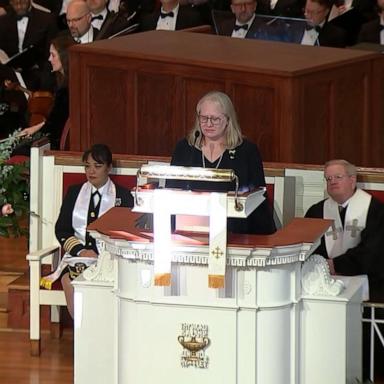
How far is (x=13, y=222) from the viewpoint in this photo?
877 centimetres

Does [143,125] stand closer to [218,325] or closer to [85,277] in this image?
[85,277]

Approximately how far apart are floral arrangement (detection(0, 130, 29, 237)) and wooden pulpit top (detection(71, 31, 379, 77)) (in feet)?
2.98

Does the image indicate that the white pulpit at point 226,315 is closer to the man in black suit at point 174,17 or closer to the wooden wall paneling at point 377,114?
the wooden wall paneling at point 377,114

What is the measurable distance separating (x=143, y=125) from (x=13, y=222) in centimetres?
122

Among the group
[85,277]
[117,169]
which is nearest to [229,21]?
[117,169]

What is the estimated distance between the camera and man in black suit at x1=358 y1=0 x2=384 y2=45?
11500 mm

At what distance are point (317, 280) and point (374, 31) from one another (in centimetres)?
530

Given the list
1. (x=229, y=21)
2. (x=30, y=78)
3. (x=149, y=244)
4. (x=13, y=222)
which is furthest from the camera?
(x=30, y=78)

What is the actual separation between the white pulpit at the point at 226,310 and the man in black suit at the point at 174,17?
5786 mm

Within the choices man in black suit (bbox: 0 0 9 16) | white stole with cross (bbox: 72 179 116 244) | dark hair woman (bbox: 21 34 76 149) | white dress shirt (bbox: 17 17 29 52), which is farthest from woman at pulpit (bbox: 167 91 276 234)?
man in black suit (bbox: 0 0 9 16)

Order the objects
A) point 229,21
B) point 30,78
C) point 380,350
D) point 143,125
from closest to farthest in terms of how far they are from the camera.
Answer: point 380,350 < point 143,125 < point 229,21 < point 30,78

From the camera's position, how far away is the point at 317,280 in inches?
260

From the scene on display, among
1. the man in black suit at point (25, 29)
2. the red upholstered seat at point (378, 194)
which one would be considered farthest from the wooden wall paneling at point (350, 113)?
the man in black suit at point (25, 29)

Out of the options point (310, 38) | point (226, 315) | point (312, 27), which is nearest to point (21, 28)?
point (312, 27)
